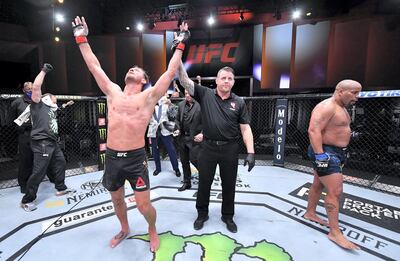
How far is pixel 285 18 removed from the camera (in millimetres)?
6906

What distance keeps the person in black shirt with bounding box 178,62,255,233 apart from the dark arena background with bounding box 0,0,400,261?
61cm

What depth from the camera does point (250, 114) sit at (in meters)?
6.98

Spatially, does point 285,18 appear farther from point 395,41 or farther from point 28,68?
point 28,68

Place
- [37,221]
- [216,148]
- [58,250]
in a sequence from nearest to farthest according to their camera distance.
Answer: [58,250] < [216,148] < [37,221]

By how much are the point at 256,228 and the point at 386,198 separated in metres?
2.31

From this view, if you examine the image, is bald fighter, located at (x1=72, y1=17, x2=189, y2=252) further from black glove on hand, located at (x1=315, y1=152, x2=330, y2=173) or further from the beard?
black glove on hand, located at (x1=315, y1=152, x2=330, y2=173)

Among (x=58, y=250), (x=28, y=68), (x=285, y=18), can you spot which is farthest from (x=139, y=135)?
(x=28, y=68)

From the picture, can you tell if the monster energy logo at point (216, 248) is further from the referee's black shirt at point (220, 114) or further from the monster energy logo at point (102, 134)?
the monster energy logo at point (102, 134)

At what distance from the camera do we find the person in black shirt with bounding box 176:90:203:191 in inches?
131

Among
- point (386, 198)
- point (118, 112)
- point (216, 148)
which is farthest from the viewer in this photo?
point (386, 198)

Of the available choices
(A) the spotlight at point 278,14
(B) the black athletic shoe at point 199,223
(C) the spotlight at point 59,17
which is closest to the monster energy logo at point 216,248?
(B) the black athletic shoe at point 199,223

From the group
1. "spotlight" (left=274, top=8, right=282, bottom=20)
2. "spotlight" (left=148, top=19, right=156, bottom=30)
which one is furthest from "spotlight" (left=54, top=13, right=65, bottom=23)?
"spotlight" (left=274, top=8, right=282, bottom=20)

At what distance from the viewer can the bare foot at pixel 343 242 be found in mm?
2097

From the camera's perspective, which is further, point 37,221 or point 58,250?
point 37,221
